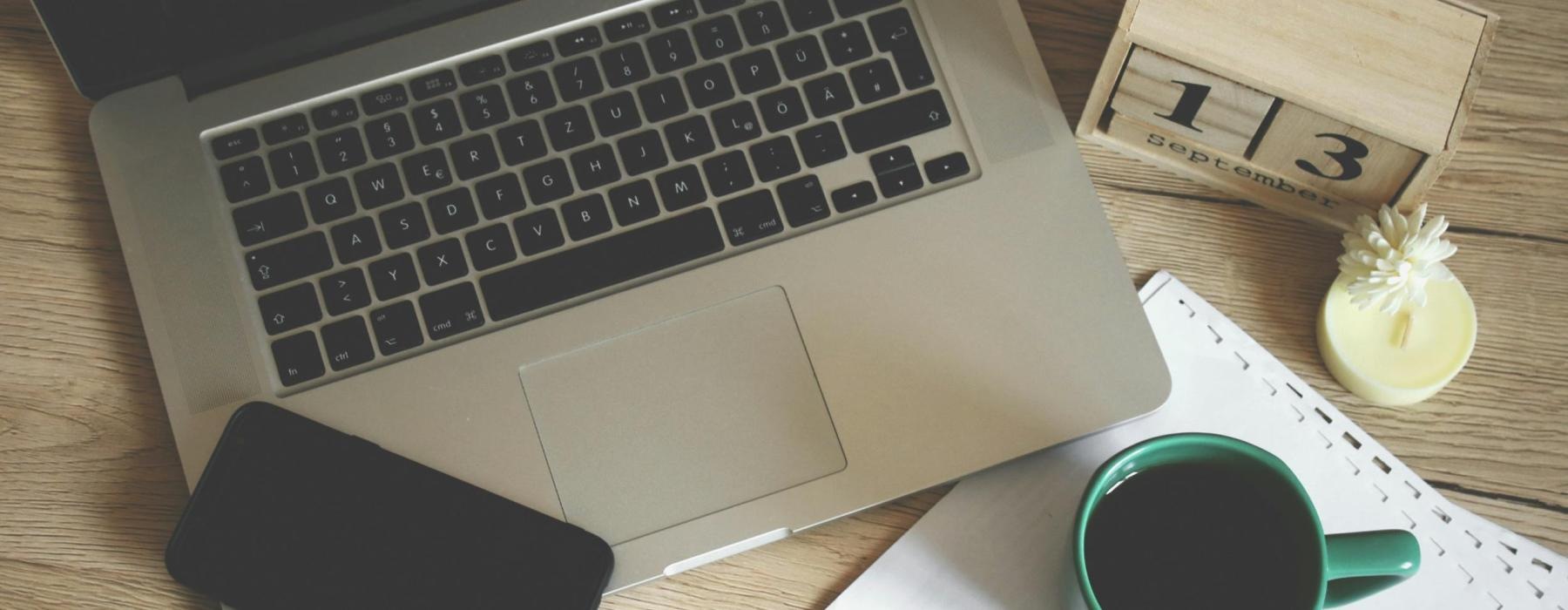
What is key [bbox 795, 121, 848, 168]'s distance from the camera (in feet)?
1.86

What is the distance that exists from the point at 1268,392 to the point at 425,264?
0.44 m

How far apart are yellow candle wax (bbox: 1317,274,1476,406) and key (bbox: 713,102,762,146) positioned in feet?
1.03

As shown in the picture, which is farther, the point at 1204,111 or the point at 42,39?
the point at 42,39

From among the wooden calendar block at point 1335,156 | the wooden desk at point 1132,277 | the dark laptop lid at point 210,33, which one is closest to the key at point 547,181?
the dark laptop lid at point 210,33

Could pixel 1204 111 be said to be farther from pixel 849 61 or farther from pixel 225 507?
pixel 225 507

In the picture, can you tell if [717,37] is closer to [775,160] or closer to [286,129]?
[775,160]

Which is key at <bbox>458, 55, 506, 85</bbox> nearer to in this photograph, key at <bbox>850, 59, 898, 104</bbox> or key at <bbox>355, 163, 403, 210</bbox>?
key at <bbox>355, 163, 403, 210</bbox>

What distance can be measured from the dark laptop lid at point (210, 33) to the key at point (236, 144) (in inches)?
1.2

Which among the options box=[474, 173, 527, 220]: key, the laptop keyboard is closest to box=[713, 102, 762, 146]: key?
the laptop keyboard

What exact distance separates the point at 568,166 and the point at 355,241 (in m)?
0.11

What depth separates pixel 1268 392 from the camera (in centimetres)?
57

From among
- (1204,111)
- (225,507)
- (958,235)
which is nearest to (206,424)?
(225,507)

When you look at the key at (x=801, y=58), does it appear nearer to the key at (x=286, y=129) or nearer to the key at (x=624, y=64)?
the key at (x=624, y=64)

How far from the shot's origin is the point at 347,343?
552 millimetres
